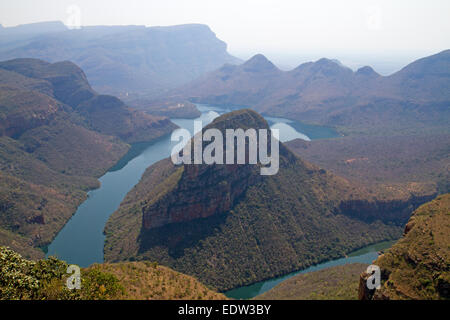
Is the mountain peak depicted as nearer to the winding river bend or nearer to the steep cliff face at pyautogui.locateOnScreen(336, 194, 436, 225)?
the steep cliff face at pyautogui.locateOnScreen(336, 194, 436, 225)

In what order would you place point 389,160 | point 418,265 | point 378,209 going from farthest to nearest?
1. point 389,160
2. point 378,209
3. point 418,265

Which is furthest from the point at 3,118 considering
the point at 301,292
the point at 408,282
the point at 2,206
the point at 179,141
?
the point at 408,282

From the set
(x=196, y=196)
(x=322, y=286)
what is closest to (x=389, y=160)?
(x=322, y=286)

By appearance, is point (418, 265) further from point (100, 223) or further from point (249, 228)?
point (100, 223)

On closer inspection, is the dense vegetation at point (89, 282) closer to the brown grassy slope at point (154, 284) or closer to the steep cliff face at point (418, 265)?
the brown grassy slope at point (154, 284)

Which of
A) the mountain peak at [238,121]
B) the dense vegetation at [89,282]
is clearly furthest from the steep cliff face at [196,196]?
the dense vegetation at [89,282]

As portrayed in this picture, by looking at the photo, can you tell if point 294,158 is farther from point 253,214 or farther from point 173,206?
point 173,206

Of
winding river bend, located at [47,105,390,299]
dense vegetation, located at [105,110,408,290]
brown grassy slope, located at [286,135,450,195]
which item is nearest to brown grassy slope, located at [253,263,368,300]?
winding river bend, located at [47,105,390,299]
